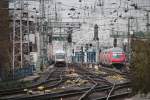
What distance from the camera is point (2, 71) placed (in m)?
42.2

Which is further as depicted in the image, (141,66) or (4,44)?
(4,44)

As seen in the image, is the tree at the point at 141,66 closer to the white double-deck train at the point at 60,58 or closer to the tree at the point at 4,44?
the tree at the point at 4,44

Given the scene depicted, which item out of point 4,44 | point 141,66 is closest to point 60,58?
point 4,44

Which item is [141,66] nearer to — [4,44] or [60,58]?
[4,44]

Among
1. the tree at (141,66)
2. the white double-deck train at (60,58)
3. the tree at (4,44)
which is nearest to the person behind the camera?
the tree at (141,66)

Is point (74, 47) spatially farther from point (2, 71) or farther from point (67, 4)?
point (2, 71)

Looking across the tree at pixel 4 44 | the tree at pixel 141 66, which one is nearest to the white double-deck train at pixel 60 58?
the tree at pixel 4 44

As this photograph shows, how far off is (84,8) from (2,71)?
51.0 feet

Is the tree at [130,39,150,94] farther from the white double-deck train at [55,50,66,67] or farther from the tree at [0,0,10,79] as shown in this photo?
the white double-deck train at [55,50,66,67]

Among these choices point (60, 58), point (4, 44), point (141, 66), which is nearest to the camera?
point (141, 66)

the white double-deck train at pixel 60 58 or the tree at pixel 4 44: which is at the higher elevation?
the tree at pixel 4 44

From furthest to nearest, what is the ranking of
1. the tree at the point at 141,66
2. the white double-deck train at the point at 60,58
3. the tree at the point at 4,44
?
the white double-deck train at the point at 60,58
the tree at the point at 4,44
the tree at the point at 141,66

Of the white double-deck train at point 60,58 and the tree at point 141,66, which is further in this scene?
the white double-deck train at point 60,58

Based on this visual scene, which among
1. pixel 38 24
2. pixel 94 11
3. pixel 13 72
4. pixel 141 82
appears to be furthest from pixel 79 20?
pixel 141 82
